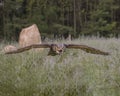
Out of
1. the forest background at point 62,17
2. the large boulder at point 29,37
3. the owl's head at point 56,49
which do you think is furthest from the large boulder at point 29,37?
the forest background at point 62,17

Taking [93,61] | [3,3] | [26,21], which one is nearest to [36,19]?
[26,21]

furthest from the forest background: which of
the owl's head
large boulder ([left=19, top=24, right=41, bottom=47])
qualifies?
the owl's head

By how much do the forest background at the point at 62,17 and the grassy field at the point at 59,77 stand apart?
27.7ft

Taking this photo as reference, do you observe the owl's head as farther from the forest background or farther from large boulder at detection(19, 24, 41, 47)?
the forest background

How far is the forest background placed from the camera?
11.2m

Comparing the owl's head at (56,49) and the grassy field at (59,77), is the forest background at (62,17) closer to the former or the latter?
the grassy field at (59,77)

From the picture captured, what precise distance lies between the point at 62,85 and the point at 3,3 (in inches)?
364

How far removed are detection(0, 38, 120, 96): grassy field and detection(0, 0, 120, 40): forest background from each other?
844cm

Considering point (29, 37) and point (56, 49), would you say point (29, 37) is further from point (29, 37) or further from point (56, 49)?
point (56, 49)

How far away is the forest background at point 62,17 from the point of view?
11.2 m

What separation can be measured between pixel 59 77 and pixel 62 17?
10.3 m

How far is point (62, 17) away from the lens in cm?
1243

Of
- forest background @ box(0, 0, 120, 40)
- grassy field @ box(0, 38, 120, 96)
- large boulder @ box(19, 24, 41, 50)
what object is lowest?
forest background @ box(0, 0, 120, 40)

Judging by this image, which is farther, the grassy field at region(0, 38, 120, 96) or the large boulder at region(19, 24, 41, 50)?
the large boulder at region(19, 24, 41, 50)
